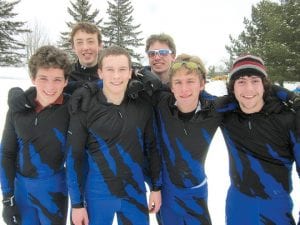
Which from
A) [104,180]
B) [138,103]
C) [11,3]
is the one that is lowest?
[104,180]

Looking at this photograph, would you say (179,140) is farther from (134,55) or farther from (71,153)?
(134,55)

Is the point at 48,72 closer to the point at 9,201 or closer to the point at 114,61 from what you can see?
the point at 114,61

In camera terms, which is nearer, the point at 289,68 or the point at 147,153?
Result: the point at 147,153

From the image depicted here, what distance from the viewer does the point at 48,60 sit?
303 centimetres

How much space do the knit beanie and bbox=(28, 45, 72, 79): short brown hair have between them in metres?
1.64

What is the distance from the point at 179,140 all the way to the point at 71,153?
41.1 inches

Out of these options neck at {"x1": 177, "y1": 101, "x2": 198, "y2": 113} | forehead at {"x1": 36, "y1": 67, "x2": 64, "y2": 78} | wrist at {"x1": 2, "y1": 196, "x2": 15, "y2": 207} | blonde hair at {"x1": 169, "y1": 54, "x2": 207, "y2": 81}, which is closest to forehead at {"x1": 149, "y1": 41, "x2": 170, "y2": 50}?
blonde hair at {"x1": 169, "y1": 54, "x2": 207, "y2": 81}

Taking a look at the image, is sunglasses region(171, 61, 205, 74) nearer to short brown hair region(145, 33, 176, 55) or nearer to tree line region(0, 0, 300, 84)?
short brown hair region(145, 33, 176, 55)

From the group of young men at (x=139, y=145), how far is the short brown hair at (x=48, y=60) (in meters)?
0.01

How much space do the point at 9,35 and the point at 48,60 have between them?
31.9m

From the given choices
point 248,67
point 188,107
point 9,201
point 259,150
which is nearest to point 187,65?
point 188,107

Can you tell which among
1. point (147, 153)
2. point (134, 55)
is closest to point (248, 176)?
point (147, 153)

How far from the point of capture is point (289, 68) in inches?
788

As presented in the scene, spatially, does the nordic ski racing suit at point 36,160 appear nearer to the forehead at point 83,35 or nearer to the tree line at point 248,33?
the forehead at point 83,35
